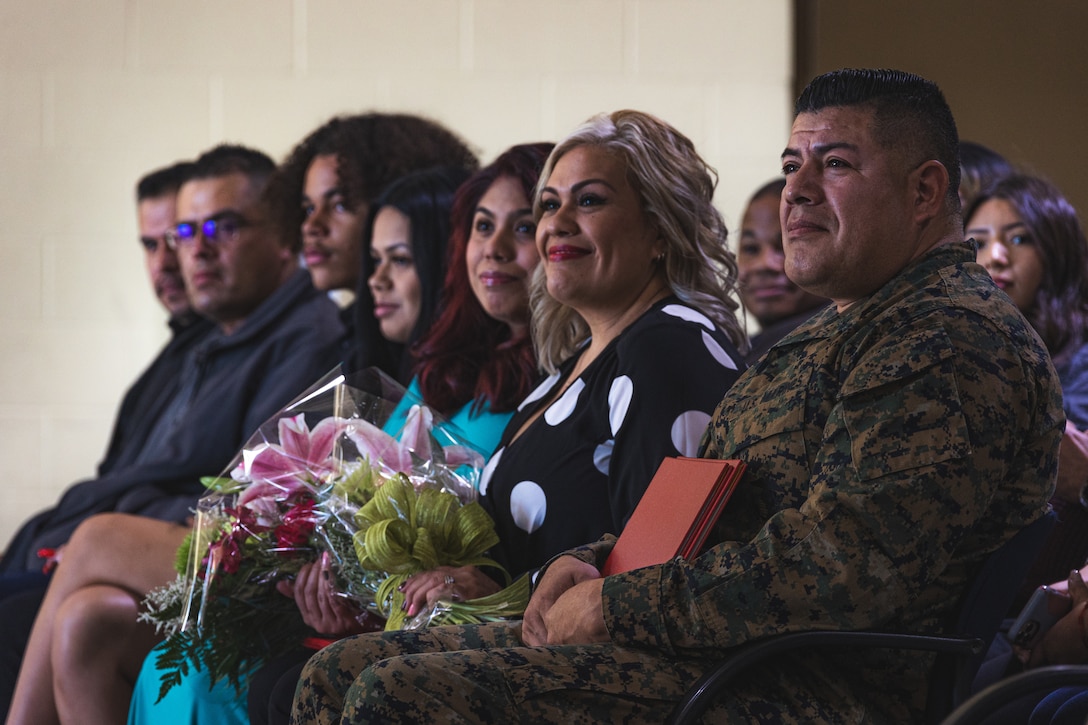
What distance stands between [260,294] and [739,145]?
1.59 meters

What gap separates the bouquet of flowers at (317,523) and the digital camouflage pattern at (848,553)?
41cm

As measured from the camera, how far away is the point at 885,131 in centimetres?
151

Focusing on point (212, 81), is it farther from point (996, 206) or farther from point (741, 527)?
point (741, 527)

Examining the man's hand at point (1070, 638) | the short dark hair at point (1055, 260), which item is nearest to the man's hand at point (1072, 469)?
the man's hand at point (1070, 638)

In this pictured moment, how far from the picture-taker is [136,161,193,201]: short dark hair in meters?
4.08

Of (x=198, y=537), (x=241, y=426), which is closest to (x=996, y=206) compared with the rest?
(x=198, y=537)

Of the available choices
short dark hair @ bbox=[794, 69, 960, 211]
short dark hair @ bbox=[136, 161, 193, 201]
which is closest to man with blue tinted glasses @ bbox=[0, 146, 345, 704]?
short dark hair @ bbox=[136, 161, 193, 201]

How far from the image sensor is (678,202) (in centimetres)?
212

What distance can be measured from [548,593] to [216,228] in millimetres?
2553

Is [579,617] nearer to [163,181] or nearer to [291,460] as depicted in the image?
[291,460]

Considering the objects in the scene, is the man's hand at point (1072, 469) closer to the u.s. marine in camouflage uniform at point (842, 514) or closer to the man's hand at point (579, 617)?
the u.s. marine in camouflage uniform at point (842, 514)

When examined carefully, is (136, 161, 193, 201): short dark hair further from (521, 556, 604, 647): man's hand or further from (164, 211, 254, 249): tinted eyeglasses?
(521, 556, 604, 647): man's hand

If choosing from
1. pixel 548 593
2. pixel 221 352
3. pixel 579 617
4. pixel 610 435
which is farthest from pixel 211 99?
pixel 579 617

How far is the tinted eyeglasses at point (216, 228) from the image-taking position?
3.79 metres
